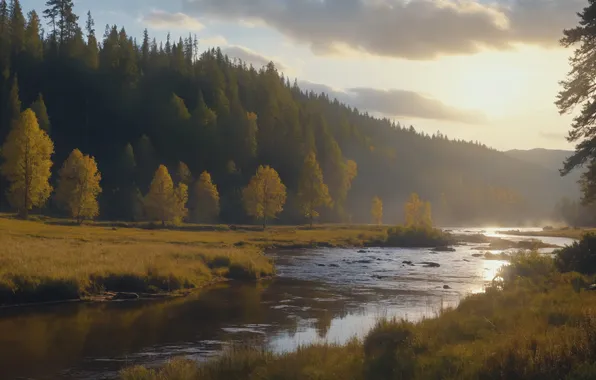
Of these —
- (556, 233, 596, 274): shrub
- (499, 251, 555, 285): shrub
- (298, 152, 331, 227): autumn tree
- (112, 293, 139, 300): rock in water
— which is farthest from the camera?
(298, 152, 331, 227): autumn tree

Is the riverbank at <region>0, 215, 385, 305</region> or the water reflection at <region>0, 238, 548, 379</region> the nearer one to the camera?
the water reflection at <region>0, 238, 548, 379</region>

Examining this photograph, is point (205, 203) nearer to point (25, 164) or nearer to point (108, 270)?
point (25, 164)

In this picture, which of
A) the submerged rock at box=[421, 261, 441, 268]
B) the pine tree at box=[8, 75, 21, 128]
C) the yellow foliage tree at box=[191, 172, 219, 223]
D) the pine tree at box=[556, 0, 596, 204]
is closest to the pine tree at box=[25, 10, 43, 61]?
the pine tree at box=[8, 75, 21, 128]

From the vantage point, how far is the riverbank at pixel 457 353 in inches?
423

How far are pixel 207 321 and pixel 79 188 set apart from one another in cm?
6319

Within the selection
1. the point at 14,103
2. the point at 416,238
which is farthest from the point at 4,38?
the point at 416,238

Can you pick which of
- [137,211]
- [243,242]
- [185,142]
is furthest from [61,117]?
[243,242]

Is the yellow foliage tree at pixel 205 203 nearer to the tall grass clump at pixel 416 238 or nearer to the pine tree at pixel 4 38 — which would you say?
the tall grass clump at pixel 416 238

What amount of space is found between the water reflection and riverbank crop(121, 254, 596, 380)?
3.89m

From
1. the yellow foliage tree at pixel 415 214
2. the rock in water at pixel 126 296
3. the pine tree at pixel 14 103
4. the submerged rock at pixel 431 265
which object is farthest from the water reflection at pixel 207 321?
the yellow foliage tree at pixel 415 214

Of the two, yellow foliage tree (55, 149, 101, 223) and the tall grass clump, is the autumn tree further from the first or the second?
yellow foliage tree (55, 149, 101, 223)

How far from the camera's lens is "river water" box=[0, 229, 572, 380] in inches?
749

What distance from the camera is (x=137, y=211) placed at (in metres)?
102

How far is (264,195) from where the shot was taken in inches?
4178
